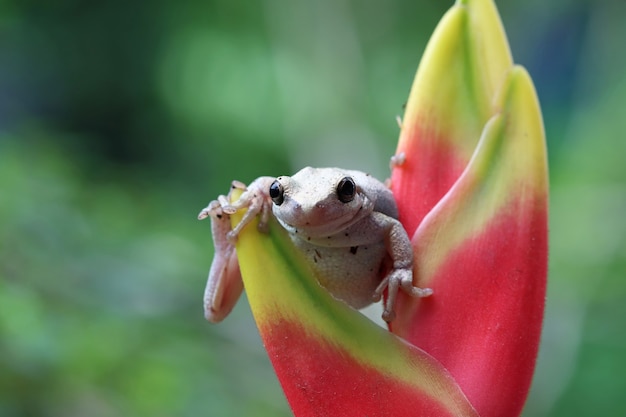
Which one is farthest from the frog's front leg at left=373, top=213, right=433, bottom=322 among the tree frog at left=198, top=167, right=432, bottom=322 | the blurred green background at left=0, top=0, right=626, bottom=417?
the blurred green background at left=0, top=0, right=626, bottom=417

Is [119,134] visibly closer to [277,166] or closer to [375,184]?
[277,166]

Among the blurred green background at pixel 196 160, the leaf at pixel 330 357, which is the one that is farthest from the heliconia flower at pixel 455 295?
the blurred green background at pixel 196 160

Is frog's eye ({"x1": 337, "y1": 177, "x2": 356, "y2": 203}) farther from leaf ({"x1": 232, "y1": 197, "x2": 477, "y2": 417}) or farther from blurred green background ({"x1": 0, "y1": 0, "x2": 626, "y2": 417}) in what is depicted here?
blurred green background ({"x1": 0, "y1": 0, "x2": 626, "y2": 417})

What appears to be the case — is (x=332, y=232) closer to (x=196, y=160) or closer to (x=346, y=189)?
(x=346, y=189)

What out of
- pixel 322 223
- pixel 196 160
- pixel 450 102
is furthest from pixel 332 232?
pixel 196 160

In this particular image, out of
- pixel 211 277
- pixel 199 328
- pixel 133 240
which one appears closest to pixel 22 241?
pixel 133 240

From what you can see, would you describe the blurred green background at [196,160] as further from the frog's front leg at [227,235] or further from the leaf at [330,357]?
the leaf at [330,357]
